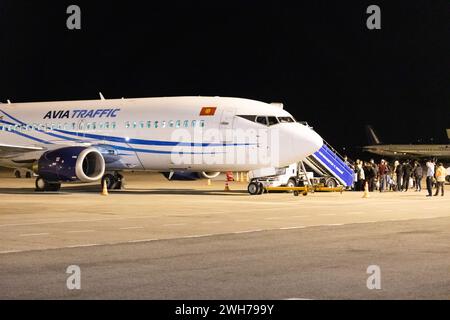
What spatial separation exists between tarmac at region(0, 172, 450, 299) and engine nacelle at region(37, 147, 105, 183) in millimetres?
8390

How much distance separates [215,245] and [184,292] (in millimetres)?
5071

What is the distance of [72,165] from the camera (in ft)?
108

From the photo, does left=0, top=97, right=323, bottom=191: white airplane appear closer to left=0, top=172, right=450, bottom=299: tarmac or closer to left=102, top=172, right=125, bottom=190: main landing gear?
left=102, top=172, right=125, bottom=190: main landing gear

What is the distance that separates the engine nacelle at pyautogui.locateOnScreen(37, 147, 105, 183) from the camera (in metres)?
32.9

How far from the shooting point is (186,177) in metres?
37.1

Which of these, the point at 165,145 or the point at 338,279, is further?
the point at 165,145

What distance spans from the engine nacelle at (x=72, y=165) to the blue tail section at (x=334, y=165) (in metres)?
9.77

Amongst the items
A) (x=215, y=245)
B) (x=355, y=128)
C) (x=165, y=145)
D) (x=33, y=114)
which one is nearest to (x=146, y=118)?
(x=165, y=145)

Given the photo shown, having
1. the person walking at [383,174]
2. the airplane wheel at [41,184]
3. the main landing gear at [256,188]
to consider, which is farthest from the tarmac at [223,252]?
the person walking at [383,174]

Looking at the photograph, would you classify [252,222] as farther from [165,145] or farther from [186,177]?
[186,177]

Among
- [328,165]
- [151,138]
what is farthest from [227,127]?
[328,165]

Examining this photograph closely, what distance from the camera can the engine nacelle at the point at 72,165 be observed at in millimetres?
32938

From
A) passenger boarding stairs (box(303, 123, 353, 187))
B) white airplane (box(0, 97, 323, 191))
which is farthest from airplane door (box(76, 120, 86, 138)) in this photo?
passenger boarding stairs (box(303, 123, 353, 187))
